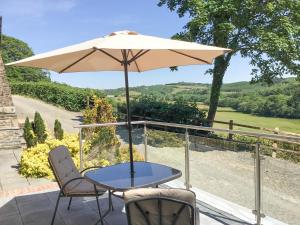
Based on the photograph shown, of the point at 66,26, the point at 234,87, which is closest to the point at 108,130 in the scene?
the point at 66,26

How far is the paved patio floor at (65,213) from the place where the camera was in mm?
4723

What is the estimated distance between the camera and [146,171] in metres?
4.73

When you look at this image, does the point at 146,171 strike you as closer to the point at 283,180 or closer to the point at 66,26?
the point at 283,180

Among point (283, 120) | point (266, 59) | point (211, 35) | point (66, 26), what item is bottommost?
point (283, 120)

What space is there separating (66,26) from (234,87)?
1586 cm

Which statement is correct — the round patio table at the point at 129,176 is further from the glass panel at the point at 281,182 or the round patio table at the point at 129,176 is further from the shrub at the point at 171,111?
the shrub at the point at 171,111

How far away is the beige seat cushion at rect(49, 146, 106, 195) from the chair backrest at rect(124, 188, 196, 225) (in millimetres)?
1686

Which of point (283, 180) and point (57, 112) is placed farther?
point (57, 112)

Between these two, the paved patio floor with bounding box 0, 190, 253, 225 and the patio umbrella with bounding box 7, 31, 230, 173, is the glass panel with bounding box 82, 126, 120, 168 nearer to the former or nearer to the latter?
the paved patio floor with bounding box 0, 190, 253, 225

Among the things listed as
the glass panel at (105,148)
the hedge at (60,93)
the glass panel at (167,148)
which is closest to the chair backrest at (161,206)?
the glass panel at (167,148)

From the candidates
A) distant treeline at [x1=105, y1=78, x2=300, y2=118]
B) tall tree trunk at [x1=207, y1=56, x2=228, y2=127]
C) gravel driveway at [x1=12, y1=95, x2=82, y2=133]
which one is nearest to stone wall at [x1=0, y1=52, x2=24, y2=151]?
gravel driveway at [x1=12, y1=95, x2=82, y2=133]

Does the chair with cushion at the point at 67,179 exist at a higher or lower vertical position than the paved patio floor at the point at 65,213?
higher

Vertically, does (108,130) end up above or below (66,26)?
below

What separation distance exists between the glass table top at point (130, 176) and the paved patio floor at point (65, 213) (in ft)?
2.07
